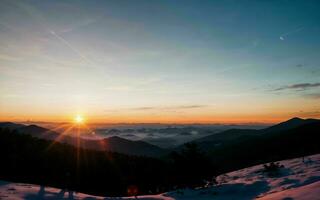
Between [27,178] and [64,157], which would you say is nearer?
[27,178]

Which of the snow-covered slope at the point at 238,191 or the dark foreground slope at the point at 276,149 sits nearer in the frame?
the snow-covered slope at the point at 238,191

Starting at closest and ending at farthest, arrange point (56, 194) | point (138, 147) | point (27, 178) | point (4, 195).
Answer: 1. point (4, 195)
2. point (56, 194)
3. point (27, 178)
4. point (138, 147)

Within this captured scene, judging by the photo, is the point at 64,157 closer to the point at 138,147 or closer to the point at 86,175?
the point at 86,175

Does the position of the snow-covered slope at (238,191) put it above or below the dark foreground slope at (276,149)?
above

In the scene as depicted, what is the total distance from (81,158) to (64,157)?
1.80m

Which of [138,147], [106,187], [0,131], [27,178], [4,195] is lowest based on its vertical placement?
[138,147]

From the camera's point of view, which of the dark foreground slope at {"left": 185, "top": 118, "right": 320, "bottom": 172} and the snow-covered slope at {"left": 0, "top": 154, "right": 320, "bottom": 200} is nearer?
the snow-covered slope at {"left": 0, "top": 154, "right": 320, "bottom": 200}

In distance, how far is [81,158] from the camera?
22141mm

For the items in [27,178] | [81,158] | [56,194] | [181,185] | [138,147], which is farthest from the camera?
[138,147]

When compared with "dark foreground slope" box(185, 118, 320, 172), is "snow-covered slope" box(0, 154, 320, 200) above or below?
above

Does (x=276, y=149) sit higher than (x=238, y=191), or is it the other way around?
(x=238, y=191)

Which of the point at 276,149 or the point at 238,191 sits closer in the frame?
the point at 238,191

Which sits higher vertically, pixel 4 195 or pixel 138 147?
pixel 4 195

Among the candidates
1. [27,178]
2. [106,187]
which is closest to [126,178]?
[106,187]
